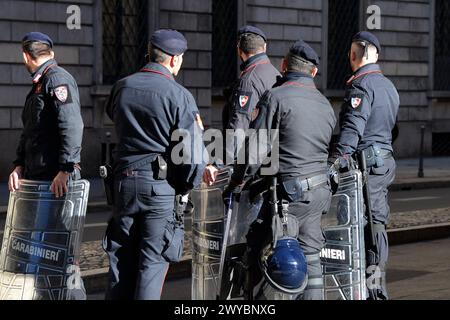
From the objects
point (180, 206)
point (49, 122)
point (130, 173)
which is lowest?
point (180, 206)

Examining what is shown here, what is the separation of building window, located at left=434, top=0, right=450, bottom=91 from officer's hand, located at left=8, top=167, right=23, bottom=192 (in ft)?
69.2

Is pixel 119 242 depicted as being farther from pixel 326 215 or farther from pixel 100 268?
pixel 100 268

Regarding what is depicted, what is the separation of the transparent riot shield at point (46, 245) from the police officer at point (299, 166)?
3.19ft

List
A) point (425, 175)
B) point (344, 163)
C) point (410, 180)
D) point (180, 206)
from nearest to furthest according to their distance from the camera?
point (180, 206) < point (344, 163) < point (410, 180) < point (425, 175)

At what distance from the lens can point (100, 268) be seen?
9070mm

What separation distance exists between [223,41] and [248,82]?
1471 centimetres

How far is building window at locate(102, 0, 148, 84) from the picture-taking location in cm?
2014

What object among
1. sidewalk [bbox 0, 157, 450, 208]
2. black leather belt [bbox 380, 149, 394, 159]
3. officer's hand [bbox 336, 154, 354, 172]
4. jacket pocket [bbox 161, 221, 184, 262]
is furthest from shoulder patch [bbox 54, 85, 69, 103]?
sidewalk [bbox 0, 157, 450, 208]

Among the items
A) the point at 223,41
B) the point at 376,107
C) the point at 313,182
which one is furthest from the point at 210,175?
the point at 223,41

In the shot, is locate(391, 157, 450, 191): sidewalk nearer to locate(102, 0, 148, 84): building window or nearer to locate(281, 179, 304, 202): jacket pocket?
locate(102, 0, 148, 84): building window

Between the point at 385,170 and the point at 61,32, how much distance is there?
1194cm

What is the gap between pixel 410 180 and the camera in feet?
65.2

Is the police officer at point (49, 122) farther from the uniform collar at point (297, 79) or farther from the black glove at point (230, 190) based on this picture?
the uniform collar at point (297, 79)

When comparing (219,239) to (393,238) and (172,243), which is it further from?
(393,238)
